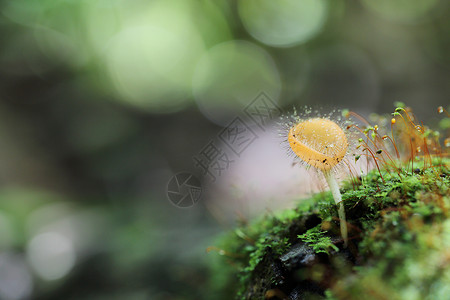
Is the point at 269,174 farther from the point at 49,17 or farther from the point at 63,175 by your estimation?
the point at 49,17

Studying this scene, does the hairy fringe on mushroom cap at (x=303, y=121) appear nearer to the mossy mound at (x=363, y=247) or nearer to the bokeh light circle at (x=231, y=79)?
the mossy mound at (x=363, y=247)

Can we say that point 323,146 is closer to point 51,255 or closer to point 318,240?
point 318,240

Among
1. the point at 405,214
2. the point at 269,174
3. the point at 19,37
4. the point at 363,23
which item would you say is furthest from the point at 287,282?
the point at 19,37

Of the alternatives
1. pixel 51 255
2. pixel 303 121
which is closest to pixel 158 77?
pixel 51 255

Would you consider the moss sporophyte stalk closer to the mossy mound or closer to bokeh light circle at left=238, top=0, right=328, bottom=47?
the mossy mound

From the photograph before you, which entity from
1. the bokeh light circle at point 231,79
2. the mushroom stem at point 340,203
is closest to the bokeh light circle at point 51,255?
the mushroom stem at point 340,203

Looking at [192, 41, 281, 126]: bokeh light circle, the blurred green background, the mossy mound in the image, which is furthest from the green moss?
[192, 41, 281, 126]: bokeh light circle
